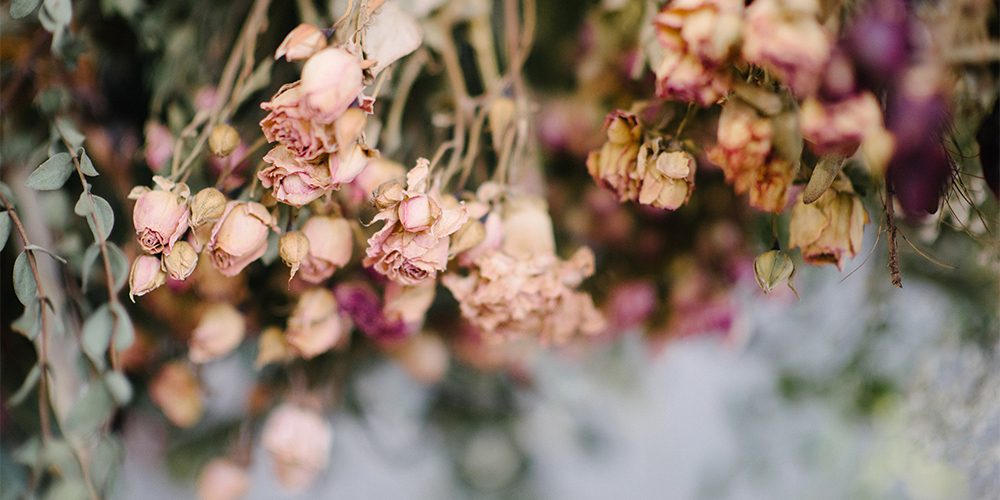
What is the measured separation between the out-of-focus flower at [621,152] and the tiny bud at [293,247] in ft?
0.51

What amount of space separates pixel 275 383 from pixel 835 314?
60 cm

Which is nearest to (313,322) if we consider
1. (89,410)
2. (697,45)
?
(89,410)

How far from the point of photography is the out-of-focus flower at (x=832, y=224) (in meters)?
0.25

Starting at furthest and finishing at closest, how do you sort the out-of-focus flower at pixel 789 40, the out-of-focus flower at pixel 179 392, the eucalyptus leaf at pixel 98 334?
the out-of-focus flower at pixel 179 392, the eucalyptus leaf at pixel 98 334, the out-of-focus flower at pixel 789 40

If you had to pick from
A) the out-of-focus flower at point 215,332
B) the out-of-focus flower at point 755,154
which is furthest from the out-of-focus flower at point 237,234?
the out-of-focus flower at point 755,154

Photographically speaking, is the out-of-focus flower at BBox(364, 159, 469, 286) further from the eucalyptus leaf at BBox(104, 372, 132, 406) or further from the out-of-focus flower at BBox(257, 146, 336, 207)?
the eucalyptus leaf at BBox(104, 372, 132, 406)

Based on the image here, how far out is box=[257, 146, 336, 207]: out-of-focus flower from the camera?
0.72 ft

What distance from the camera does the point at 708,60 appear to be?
0.21m

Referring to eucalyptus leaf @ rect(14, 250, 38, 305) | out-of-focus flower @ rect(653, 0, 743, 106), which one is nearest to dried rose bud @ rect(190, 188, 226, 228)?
eucalyptus leaf @ rect(14, 250, 38, 305)

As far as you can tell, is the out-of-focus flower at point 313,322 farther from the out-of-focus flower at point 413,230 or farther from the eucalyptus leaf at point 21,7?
the eucalyptus leaf at point 21,7

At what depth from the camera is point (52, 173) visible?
262 mm

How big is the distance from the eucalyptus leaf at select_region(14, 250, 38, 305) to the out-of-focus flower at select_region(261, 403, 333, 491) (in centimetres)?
18

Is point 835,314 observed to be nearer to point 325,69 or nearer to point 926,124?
point 926,124

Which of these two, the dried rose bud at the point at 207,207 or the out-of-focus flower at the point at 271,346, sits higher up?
the dried rose bud at the point at 207,207
